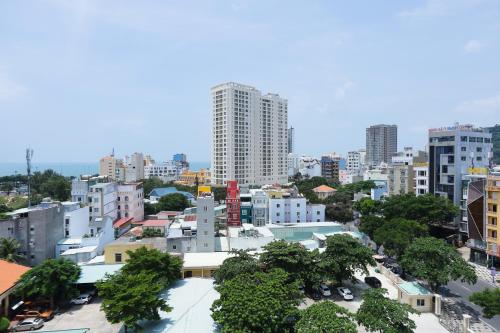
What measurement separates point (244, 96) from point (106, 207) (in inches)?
2174

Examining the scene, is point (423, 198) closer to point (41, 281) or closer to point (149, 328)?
point (149, 328)

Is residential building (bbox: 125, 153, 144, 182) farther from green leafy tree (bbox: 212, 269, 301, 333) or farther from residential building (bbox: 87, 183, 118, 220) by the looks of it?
green leafy tree (bbox: 212, 269, 301, 333)

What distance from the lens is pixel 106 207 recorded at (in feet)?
149

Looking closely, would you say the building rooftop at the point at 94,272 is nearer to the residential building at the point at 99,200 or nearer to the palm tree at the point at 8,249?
the palm tree at the point at 8,249

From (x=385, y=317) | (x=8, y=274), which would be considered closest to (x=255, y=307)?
(x=385, y=317)

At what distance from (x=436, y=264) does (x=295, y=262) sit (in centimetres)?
1017

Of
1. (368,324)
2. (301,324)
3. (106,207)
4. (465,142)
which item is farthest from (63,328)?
(465,142)

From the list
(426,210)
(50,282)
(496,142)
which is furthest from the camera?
(496,142)

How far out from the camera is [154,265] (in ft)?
86.7

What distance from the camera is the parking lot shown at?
2242 cm

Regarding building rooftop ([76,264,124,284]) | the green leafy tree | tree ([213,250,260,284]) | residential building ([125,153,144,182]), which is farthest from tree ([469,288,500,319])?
residential building ([125,153,144,182])

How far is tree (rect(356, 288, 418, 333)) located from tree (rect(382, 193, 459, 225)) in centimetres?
2724

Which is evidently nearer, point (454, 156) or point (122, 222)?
point (454, 156)

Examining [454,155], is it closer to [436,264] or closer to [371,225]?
[371,225]
